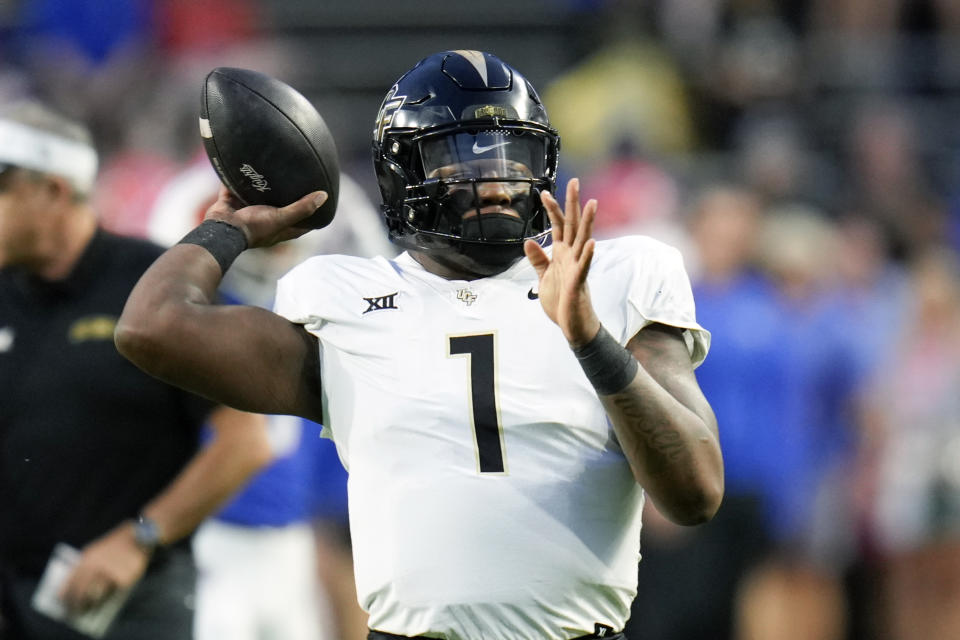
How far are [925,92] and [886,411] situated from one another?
3454 millimetres

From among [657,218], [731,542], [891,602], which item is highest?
[657,218]

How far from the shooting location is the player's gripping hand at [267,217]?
279 centimetres

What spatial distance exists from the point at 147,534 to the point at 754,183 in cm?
462

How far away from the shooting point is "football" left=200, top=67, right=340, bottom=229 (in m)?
2.87

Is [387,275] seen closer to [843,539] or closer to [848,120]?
[843,539]

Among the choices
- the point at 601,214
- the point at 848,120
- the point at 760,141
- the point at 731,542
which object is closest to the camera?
the point at 731,542

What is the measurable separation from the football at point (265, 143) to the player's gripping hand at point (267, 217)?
3 centimetres

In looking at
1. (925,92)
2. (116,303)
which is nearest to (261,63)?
(925,92)

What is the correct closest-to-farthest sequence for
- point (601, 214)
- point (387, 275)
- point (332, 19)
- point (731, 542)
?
point (387, 275), point (731, 542), point (601, 214), point (332, 19)

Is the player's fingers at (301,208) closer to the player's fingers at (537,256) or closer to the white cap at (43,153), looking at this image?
the player's fingers at (537,256)

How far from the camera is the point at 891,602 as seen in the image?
653 centimetres

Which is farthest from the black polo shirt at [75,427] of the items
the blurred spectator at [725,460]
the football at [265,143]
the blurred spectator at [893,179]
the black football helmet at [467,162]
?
the blurred spectator at [893,179]

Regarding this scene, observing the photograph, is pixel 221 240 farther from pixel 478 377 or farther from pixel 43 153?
pixel 43 153

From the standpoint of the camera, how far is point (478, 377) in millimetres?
2604
